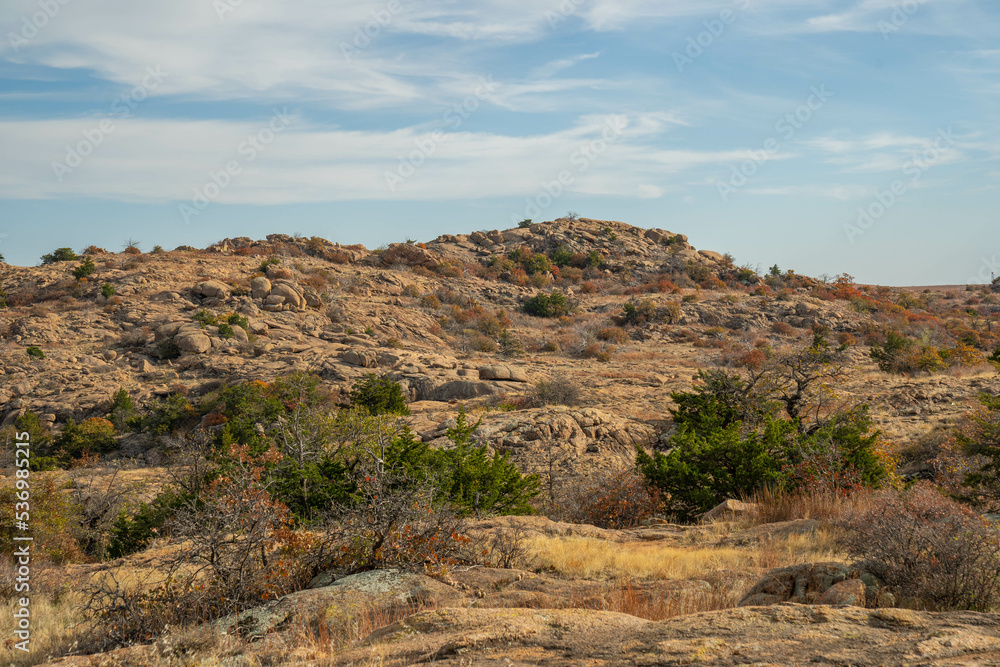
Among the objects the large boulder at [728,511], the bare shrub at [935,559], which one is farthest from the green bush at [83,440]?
the bare shrub at [935,559]

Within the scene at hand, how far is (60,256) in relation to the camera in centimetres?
3825

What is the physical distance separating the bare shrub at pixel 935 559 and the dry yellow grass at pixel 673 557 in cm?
122

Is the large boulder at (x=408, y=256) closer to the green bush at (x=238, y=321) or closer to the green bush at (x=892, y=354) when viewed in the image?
the green bush at (x=238, y=321)

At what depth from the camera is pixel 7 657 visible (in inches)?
215

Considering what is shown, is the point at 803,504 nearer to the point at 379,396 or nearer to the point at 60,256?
the point at 379,396

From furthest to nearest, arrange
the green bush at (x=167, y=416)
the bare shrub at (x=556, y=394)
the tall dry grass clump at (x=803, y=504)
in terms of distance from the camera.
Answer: the bare shrub at (x=556, y=394)
the green bush at (x=167, y=416)
the tall dry grass clump at (x=803, y=504)

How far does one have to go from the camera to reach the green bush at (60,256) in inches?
1489

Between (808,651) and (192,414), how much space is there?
23099mm

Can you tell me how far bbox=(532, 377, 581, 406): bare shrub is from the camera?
23.0m

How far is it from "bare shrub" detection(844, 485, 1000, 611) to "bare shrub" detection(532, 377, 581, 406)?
17.2 meters

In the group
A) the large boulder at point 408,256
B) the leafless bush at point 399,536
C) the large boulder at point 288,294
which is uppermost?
the large boulder at point 408,256

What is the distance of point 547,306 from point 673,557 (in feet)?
115

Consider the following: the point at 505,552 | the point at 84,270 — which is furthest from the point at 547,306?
the point at 505,552

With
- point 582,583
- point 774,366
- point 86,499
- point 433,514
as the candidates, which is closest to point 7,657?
point 433,514
